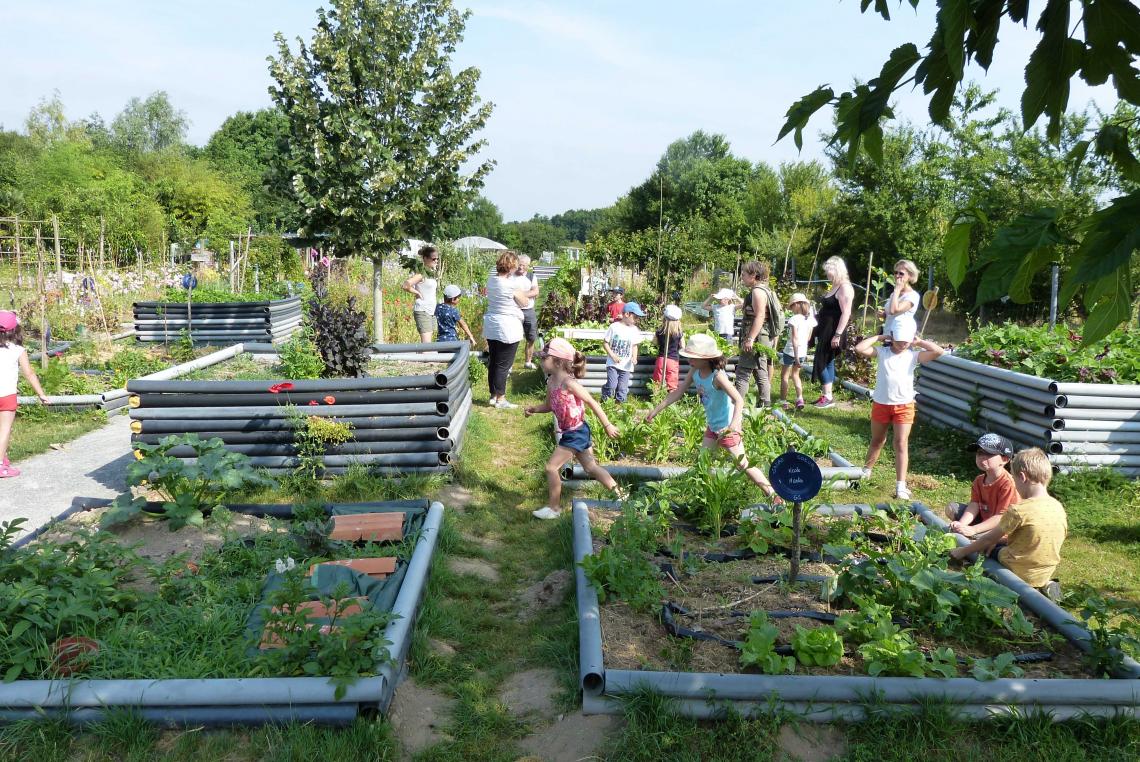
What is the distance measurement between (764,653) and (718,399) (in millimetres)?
2643

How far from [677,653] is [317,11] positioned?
9.43 meters

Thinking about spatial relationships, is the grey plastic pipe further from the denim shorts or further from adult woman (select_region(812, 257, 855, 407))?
adult woman (select_region(812, 257, 855, 407))

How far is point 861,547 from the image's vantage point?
4.49 meters

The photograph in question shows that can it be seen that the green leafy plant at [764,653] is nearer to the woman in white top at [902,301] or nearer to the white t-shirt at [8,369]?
the woman in white top at [902,301]

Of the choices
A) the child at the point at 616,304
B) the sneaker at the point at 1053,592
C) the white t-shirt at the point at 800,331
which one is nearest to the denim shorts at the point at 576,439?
the sneaker at the point at 1053,592

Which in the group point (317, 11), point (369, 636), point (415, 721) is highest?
point (317, 11)

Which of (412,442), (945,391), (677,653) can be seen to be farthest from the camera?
(945,391)

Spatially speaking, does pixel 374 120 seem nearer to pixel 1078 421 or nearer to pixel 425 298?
pixel 425 298

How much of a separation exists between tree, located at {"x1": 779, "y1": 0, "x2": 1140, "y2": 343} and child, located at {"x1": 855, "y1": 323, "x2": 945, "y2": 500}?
443cm

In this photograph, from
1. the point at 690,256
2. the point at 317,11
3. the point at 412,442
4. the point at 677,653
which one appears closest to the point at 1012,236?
the point at 677,653

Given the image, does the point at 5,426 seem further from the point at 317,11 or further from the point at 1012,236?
the point at 1012,236

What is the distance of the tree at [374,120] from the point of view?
9656 mm

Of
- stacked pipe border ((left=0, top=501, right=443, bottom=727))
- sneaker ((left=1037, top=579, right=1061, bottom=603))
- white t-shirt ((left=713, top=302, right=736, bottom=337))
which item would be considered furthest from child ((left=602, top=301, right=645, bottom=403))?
stacked pipe border ((left=0, top=501, right=443, bottom=727))

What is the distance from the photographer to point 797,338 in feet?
32.0
